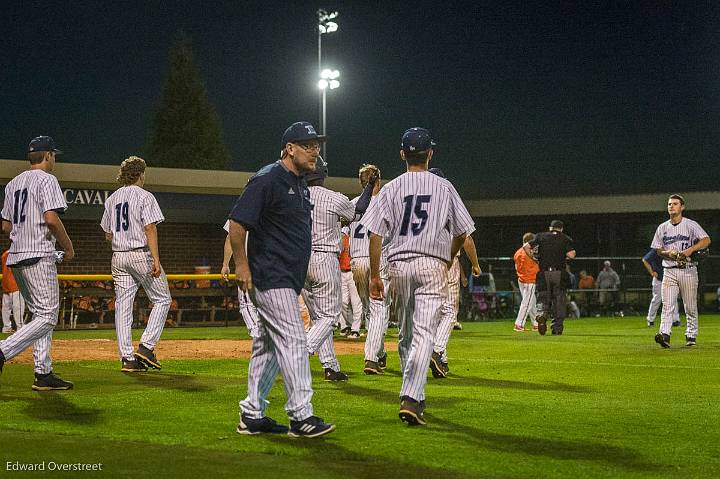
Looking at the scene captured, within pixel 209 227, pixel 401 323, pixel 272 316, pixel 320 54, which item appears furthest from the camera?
pixel 320 54

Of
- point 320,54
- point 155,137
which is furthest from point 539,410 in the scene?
point 155,137

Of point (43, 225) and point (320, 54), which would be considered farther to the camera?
point (320, 54)

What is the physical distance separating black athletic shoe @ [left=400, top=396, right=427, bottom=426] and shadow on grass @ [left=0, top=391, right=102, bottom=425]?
2290 millimetres

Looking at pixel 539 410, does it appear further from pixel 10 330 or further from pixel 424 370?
pixel 10 330

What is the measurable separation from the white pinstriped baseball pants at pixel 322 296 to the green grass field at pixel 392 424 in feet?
1.70

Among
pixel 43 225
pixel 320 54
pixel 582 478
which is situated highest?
pixel 320 54

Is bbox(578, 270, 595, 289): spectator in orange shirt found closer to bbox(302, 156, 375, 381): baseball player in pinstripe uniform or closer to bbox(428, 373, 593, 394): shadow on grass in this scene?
bbox(428, 373, 593, 394): shadow on grass

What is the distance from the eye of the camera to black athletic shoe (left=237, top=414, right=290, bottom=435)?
682 centimetres

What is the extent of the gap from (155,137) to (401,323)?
5761 centimetres

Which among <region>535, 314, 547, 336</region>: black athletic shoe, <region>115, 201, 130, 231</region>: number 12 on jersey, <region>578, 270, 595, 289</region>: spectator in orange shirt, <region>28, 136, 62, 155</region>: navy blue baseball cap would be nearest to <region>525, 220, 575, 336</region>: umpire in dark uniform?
<region>535, 314, 547, 336</region>: black athletic shoe

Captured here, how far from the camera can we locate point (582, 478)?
17.9ft

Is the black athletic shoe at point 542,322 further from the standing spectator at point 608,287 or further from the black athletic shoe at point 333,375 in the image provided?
the standing spectator at point 608,287

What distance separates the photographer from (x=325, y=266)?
408 inches

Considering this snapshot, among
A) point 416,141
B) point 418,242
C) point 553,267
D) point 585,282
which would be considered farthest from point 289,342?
point 585,282
